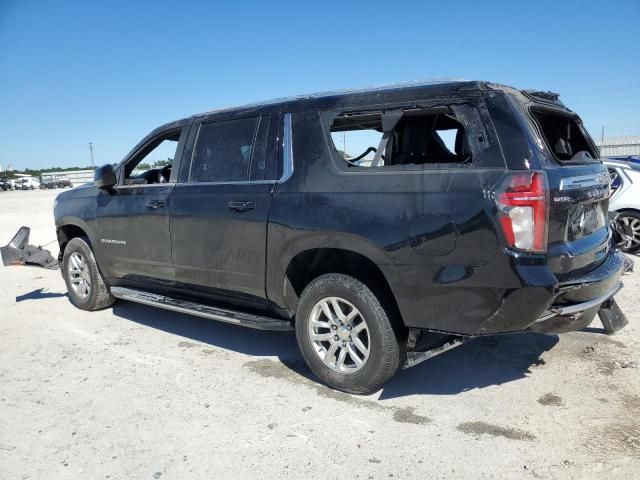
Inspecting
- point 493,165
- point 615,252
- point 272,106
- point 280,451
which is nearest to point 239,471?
point 280,451

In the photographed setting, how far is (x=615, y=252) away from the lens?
377 cm

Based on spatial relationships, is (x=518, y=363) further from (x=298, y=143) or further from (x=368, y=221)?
(x=298, y=143)

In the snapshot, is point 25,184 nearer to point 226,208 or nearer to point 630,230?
point 630,230

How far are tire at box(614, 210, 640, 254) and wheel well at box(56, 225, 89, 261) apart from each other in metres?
7.73

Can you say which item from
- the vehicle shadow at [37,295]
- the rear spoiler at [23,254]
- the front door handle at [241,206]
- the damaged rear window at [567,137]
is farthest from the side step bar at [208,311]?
the rear spoiler at [23,254]

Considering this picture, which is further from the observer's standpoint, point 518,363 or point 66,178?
point 66,178

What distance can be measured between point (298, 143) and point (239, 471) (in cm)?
222

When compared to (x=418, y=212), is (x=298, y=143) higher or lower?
higher

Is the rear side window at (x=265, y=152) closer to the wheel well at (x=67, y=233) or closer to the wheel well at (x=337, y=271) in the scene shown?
the wheel well at (x=337, y=271)

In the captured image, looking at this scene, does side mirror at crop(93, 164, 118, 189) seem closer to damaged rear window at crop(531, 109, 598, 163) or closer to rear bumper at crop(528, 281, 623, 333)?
damaged rear window at crop(531, 109, 598, 163)

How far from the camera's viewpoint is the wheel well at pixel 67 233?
6.06 meters

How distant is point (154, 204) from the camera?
474 cm

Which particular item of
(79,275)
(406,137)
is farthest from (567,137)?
(79,275)

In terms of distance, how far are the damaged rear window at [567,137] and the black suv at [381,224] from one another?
0.06 ft
